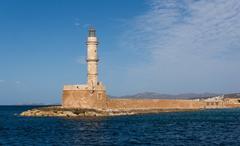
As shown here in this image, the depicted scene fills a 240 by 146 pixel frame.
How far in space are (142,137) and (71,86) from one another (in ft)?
89.7

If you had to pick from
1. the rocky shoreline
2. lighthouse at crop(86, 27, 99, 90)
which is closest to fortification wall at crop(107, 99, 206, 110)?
the rocky shoreline

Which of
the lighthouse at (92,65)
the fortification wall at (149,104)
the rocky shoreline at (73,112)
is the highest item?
the lighthouse at (92,65)

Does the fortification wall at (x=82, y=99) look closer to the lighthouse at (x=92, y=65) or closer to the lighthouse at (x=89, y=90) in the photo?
the lighthouse at (x=89, y=90)

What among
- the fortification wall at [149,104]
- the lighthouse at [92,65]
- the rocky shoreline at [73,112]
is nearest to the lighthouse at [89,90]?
the lighthouse at [92,65]

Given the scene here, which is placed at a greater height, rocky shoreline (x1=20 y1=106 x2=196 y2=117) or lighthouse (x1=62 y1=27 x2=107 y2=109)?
lighthouse (x1=62 y1=27 x2=107 y2=109)

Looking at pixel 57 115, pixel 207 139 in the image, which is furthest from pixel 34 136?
pixel 57 115

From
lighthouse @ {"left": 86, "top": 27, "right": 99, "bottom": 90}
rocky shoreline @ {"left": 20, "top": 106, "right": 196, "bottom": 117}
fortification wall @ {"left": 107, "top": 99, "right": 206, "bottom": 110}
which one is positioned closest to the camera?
rocky shoreline @ {"left": 20, "top": 106, "right": 196, "bottom": 117}

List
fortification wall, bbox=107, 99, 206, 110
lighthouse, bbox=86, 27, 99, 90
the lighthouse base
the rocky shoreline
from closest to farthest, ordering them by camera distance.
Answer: the rocky shoreline, the lighthouse base, lighthouse, bbox=86, 27, 99, 90, fortification wall, bbox=107, 99, 206, 110

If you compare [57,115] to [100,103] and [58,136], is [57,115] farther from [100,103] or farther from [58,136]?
[58,136]

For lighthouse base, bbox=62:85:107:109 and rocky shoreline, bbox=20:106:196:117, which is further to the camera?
lighthouse base, bbox=62:85:107:109

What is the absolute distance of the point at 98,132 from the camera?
120 ft

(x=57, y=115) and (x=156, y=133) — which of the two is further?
(x=57, y=115)

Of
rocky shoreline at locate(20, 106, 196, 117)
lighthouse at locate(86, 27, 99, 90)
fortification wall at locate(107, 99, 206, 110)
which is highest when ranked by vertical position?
lighthouse at locate(86, 27, 99, 90)

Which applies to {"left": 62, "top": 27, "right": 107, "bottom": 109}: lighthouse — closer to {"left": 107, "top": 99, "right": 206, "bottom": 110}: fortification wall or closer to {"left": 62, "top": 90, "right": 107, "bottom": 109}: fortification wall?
{"left": 62, "top": 90, "right": 107, "bottom": 109}: fortification wall
